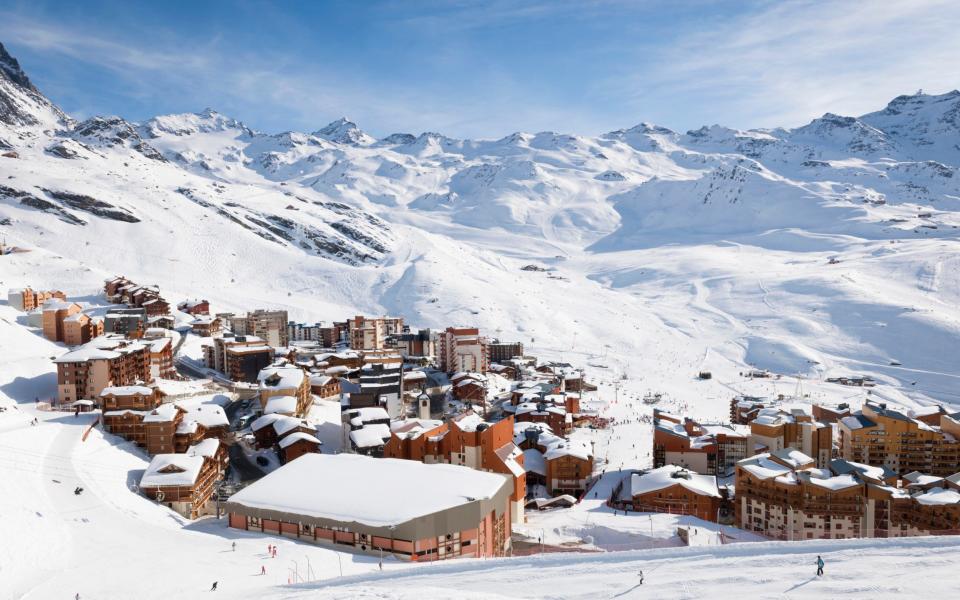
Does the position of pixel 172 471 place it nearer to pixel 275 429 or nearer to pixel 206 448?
pixel 206 448

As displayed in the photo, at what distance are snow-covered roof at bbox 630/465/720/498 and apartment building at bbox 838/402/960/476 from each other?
12776 millimetres

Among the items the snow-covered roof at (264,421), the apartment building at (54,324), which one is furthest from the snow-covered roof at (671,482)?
the apartment building at (54,324)

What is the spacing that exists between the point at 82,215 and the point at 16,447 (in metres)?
86.8

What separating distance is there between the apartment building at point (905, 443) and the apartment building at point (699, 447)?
6851mm

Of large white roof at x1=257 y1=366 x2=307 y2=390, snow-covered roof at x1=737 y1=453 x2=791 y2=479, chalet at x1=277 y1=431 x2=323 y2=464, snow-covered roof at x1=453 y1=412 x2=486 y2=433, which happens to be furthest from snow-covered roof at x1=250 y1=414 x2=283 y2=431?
snow-covered roof at x1=737 y1=453 x2=791 y2=479

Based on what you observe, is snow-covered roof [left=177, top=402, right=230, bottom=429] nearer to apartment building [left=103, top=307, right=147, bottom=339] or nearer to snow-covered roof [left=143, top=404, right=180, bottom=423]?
snow-covered roof [left=143, top=404, right=180, bottom=423]

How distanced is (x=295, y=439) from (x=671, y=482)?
19.8 m

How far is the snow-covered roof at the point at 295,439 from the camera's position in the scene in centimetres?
3528

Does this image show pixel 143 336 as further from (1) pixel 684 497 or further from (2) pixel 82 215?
(2) pixel 82 215

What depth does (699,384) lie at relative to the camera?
229 feet

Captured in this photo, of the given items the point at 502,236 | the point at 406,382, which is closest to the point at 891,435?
the point at 406,382

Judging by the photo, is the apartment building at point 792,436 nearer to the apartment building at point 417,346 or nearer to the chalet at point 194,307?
the apartment building at point 417,346

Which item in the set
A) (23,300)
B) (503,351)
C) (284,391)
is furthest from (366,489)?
(503,351)

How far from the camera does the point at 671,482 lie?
32531 millimetres
